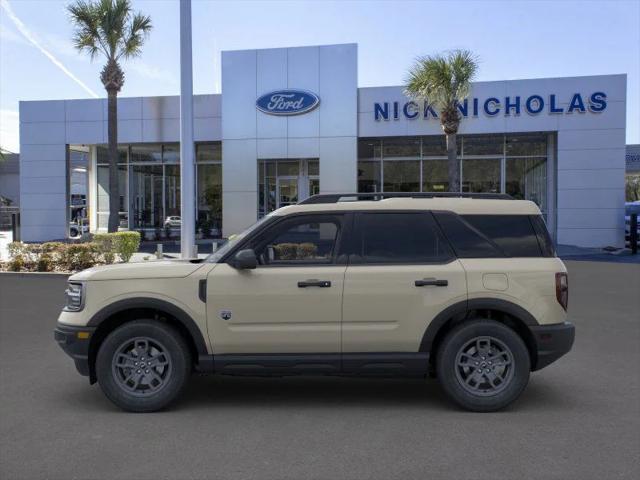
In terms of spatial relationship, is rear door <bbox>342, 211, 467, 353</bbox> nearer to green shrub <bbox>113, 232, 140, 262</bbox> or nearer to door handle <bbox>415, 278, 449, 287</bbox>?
door handle <bbox>415, 278, 449, 287</bbox>

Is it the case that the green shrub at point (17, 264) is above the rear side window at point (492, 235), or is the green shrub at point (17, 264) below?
below

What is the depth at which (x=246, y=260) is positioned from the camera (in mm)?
5066

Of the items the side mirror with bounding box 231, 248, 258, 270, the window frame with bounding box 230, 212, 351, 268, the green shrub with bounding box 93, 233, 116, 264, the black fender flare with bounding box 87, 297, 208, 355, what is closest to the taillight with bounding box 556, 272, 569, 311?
the window frame with bounding box 230, 212, 351, 268

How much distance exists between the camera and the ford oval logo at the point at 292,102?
25.1 m

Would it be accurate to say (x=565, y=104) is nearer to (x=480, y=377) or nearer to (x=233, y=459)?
(x=480, y=377)

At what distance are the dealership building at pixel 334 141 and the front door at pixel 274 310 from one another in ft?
66.2

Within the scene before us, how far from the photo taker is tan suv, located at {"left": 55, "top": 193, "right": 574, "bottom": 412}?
204 inches

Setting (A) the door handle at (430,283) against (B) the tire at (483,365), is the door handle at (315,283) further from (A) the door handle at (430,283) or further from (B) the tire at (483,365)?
(B) the tire at (483,365)

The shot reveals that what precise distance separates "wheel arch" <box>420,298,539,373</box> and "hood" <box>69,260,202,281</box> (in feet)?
6.69

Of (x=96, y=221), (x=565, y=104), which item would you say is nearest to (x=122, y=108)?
(x=96, y=221)

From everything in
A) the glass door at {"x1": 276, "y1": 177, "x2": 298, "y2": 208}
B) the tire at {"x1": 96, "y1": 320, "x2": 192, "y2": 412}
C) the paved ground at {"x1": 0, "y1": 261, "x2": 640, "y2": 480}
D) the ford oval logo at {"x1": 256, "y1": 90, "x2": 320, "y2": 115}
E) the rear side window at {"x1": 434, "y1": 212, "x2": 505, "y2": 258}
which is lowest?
the paved ground at {"x1": 0, "y1": 261, "x2": 640, "y2": 480}

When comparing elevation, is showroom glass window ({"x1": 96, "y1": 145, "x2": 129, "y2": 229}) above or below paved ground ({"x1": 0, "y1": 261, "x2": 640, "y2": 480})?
above

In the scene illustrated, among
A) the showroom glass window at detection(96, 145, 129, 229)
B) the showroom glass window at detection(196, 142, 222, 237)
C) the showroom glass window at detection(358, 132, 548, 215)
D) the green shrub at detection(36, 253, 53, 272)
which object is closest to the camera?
the green shrub at detection(36, 253, 53, 272)

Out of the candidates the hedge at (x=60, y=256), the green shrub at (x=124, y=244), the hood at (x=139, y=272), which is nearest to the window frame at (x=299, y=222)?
the hood at (x=139, y=272)
